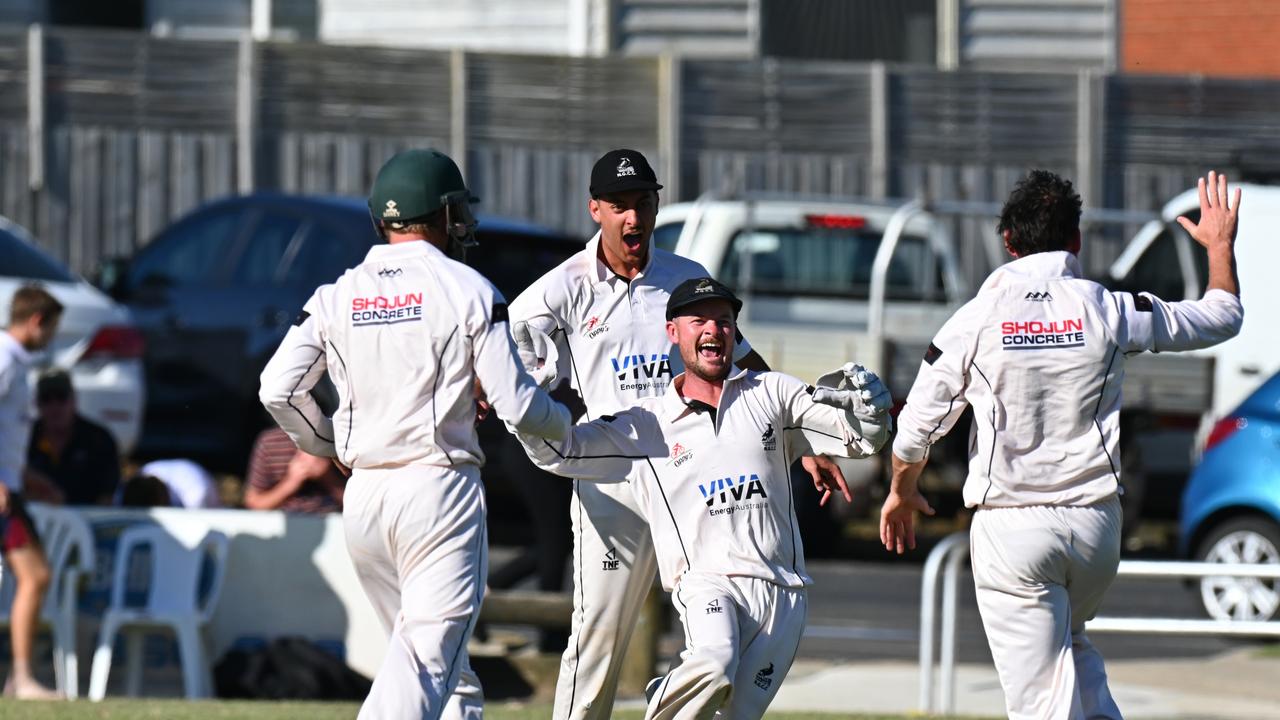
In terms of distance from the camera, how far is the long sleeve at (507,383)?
20.8 feet

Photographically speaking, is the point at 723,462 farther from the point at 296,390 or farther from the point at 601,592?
the point at 296,390

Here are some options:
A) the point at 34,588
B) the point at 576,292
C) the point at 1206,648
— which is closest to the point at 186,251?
the point at 34,588

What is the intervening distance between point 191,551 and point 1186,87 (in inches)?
499

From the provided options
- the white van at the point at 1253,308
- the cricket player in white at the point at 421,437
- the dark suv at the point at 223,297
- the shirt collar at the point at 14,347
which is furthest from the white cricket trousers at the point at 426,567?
the white van at the point at 1253,308

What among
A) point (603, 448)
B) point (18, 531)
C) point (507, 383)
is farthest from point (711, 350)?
point (18, 531)

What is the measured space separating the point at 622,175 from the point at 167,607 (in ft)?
14.1

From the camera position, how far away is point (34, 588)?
403 inches

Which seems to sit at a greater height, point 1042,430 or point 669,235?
point 669,235

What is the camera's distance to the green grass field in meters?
8.85

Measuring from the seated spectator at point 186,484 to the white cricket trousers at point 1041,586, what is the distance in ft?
20.8

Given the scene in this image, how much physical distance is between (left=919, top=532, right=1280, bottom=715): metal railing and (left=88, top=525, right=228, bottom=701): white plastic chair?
3.34 metres

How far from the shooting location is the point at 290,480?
37.4 feet

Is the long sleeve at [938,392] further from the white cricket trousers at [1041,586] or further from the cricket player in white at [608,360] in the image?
the cricket player in white at [608,360]

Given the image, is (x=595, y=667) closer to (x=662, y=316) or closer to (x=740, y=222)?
(x=662, y=316)
